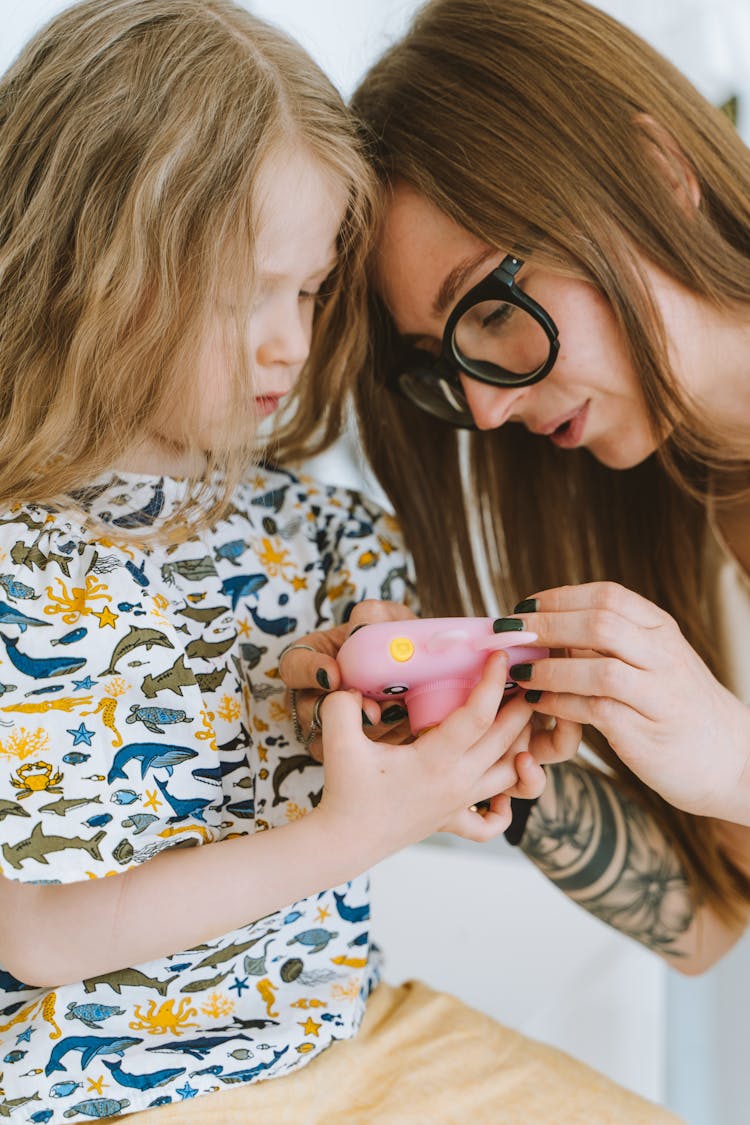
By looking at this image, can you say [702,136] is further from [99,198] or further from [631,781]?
[631,781]

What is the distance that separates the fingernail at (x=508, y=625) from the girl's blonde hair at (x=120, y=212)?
30cm

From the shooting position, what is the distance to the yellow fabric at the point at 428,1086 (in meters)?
0.91

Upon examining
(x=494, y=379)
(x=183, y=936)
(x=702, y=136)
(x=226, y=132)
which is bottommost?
(x=183, y=936)

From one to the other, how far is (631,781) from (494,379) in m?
0.51

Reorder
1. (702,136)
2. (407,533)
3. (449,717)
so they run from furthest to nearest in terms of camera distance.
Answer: (407,533)
(702,136)
(449,717)

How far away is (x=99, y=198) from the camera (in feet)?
2.90

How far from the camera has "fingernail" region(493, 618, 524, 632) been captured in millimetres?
802

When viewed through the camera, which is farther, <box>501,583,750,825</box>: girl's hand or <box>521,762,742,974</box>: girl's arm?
<box>521,762,742,974</box>: girl's arm

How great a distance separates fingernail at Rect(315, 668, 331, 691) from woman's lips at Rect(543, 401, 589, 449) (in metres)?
0.38

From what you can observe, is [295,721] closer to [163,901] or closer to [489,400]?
[163,901]

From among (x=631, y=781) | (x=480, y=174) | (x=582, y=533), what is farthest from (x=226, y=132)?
(x=631, y=781)

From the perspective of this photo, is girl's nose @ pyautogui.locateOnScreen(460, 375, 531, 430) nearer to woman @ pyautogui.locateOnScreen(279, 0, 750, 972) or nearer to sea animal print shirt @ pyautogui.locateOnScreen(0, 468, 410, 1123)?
woman @ pyautogui.locateOnScreen(279, 0, 750, 972)

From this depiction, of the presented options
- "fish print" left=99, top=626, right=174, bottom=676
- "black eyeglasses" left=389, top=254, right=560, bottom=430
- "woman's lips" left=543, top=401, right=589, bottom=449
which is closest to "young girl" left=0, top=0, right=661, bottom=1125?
"fish print" left=99, top=626, right=174, bottom=676

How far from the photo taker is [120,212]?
88 centimetres
